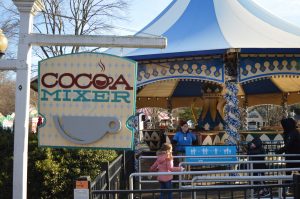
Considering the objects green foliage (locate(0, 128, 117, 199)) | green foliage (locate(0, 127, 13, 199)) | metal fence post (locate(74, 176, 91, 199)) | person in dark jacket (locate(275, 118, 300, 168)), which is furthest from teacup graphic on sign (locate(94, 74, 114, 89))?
person in dark jacket (locate(275, 118, 300, 168))

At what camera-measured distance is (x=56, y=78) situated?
5.31 meters

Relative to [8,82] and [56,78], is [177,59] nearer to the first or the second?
[56,78]

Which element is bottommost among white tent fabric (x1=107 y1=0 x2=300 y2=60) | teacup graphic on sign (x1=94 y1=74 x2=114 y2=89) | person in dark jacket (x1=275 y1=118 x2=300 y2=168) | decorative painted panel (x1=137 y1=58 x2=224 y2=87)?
person in dark jacket (x1=275 y1=118 x2=300 y2=168)

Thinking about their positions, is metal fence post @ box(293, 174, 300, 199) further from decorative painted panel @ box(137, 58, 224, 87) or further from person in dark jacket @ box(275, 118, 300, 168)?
decorative painted panel @ box(137, 58, 224, 87)

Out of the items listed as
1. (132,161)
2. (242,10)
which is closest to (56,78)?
(132,161)

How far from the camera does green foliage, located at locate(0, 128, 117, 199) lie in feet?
25.0

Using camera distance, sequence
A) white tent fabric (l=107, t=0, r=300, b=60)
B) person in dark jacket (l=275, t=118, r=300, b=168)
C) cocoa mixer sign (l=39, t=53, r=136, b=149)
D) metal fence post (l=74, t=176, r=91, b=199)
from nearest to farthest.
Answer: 1. metal fence post (l=74, t=176, r=91, b=199)
2. cocoa mixer sign (l=39, t=53, r=136, b=149)
3. person in dark jacket (l=275, t=118, r=300, b=168)
4. white tent fabric (l=107, t=0, r=300, b=60)

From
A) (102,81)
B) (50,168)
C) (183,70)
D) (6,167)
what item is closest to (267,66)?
(183,70)

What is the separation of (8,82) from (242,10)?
52.5 meters

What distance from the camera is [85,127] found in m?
5.28

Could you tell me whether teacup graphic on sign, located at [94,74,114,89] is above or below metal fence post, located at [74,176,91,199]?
above

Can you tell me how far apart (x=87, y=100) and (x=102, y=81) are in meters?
0.30

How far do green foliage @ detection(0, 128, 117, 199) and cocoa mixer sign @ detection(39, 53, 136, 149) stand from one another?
247 cm

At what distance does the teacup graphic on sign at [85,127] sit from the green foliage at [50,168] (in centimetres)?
253
